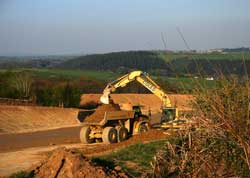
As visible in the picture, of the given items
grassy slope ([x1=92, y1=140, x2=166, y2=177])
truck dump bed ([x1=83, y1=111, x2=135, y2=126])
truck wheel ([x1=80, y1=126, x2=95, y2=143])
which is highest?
truck dump bed ([x1=83, y1=111, x2=135, y2=126])

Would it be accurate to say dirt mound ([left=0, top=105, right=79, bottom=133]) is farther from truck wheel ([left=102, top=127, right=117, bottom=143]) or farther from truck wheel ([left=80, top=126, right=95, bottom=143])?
truck wheel ([left=102, top=127, right=117, bottom=143])

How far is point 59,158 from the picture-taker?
1009 cm

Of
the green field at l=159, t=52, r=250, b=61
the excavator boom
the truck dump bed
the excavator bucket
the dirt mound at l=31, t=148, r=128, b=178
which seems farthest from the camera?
the excavator boom

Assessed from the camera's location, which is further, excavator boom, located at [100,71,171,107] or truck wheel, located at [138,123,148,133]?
excavator boom, located at [100,71,171,107]

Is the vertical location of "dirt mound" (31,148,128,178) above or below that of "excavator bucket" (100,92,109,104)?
below

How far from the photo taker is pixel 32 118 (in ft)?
124

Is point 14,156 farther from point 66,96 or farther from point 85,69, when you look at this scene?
point 85,69

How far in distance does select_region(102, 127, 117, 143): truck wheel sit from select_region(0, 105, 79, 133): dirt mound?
12483mm

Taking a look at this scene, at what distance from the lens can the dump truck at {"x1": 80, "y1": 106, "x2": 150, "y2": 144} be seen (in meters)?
22.5

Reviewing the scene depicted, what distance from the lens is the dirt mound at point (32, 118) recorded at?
34675 mm

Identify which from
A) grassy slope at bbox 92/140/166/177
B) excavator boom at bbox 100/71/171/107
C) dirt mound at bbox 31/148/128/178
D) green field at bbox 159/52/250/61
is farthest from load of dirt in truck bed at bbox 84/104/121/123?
green field at bbox 159/52/250/61

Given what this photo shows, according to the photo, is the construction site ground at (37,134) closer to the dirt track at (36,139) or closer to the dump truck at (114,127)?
the dirt track at (36,139)

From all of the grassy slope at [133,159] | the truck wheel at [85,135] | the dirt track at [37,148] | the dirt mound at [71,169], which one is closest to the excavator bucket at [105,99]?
the truck wheel at [85,135]

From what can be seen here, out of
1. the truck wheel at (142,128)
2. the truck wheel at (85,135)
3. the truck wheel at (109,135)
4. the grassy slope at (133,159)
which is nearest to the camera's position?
the grassy slope at (133,159)
